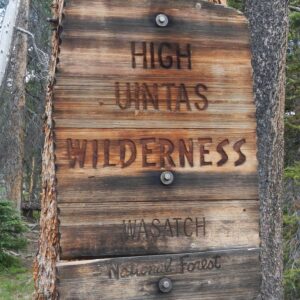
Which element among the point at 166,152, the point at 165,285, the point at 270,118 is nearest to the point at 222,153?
the point at 166,152

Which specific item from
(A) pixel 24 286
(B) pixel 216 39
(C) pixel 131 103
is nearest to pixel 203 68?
(B) pixel 216 39

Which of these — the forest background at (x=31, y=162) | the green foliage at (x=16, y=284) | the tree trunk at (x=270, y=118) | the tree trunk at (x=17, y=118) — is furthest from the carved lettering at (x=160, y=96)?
the tree trunk at (x=17, y=118)

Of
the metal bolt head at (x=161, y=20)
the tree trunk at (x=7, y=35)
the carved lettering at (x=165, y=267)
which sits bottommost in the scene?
the carved lettering at (x=165, y=267)

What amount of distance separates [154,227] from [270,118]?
281cm

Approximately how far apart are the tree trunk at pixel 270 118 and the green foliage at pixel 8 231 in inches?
274

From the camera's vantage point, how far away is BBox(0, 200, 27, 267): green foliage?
1120 cm

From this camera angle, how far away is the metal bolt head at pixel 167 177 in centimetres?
243

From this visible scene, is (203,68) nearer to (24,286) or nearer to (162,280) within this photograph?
(162,280)

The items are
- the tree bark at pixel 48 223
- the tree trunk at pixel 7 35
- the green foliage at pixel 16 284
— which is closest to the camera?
the tree bark at pixel 48 223

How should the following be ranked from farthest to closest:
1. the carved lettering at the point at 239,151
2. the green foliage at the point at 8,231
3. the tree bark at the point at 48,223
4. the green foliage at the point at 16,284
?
the green foliage at the point at 8,231, the green foliage at the point at 16,284, the tree bark at the point at 48,223, the carved lettering at the point at 239,151

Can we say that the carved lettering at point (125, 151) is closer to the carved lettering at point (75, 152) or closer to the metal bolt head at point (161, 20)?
the carved lettering at point (75, 152)

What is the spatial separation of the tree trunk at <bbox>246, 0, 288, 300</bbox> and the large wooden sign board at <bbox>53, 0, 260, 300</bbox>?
2.39m

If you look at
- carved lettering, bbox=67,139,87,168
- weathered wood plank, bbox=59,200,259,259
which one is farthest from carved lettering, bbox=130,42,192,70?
weathered wood plank, bbox=59,200,259,259

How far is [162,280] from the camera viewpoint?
239 cm
